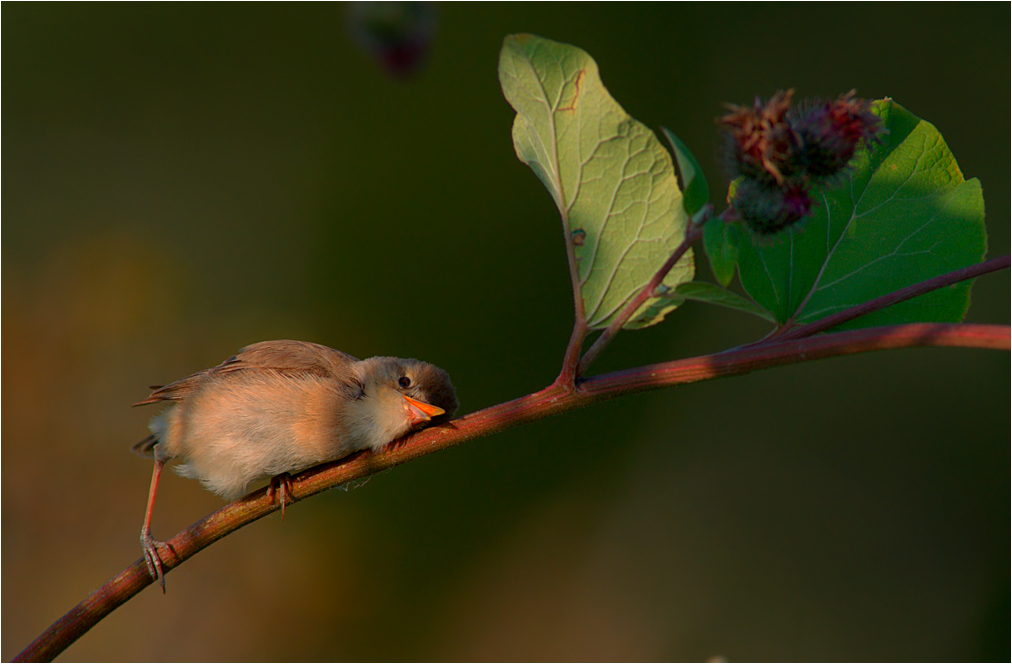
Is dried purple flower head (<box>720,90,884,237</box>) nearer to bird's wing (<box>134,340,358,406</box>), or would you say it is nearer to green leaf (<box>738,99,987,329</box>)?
green leaf (<box>738,99,987,329</box>)

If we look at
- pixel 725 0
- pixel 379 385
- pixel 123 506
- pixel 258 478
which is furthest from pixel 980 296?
pixel 123 506

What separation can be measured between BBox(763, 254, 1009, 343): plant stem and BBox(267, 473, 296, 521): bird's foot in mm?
594

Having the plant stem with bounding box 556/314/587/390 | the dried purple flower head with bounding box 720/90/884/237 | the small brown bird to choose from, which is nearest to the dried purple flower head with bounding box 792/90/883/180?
the dried purple flower head with bounding box 720/90/884/237

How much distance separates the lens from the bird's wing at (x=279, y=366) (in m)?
1.35

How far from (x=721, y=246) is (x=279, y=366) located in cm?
86

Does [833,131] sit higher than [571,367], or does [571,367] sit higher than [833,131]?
[833,131]

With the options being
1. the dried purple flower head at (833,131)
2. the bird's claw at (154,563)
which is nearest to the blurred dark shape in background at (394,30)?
the dried purple flower head at (833,131)

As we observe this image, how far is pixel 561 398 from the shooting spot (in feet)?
2.52

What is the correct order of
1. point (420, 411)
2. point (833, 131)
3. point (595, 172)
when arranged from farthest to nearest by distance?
point (420, 411)
point (595, 172)
point (833, 131)

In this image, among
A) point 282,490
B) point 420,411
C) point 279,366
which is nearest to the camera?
point 282,490

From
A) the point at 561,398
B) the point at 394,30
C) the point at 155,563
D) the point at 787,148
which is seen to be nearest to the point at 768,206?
the point at 787,148

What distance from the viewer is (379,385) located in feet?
4.18

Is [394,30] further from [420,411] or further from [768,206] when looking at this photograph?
[420,411]

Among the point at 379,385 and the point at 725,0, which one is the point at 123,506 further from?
the point at 725,0
